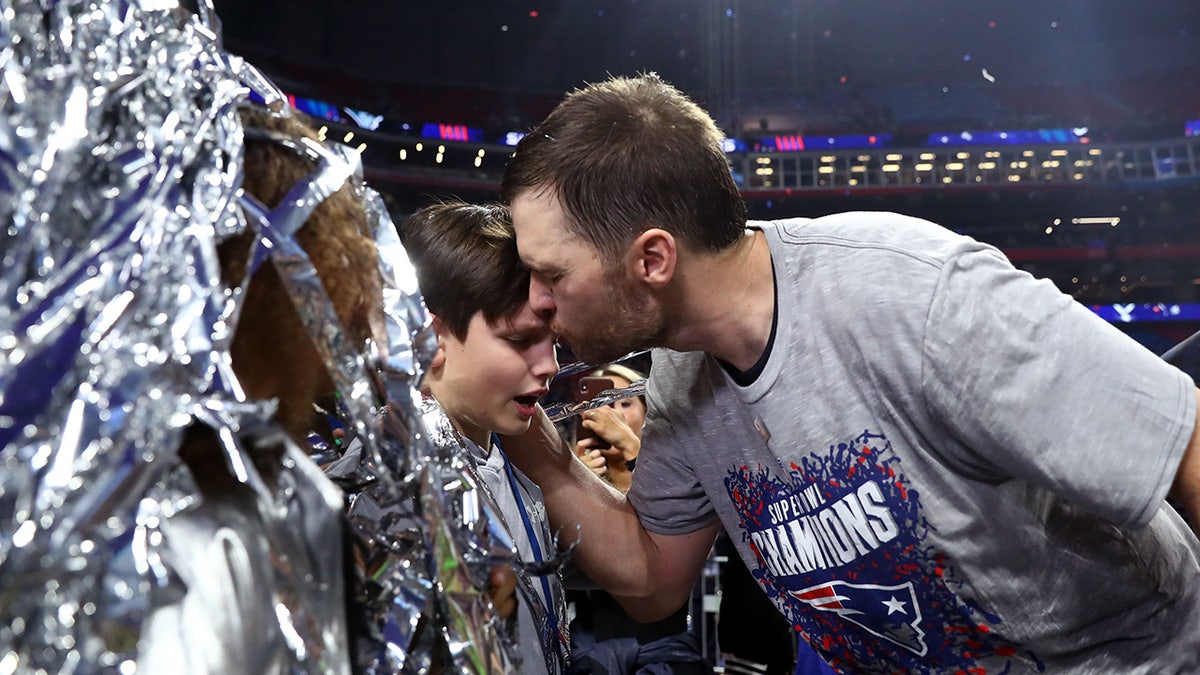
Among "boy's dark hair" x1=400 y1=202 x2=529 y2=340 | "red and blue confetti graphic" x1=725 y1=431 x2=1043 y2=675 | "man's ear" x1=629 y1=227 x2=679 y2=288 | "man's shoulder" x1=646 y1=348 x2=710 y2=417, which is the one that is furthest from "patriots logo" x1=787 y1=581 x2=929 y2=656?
"boy's dark hair" x1=400 y1=202 x2=529 y2=340

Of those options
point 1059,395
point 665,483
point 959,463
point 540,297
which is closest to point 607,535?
point 665,483

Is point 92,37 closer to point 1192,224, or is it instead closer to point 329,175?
point 329,175

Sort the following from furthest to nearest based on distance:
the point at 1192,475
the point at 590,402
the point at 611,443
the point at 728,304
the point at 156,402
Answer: the point at 611,443 → the point at 590,402 → the point at 728,304 → the point at 1192,475 → the point at 156,402

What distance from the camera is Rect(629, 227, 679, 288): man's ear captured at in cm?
116

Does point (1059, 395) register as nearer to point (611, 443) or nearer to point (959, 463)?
point (959, 463)

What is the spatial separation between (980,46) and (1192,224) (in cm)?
376

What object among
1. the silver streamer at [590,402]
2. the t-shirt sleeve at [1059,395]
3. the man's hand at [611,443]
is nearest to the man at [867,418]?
the t-shirt sleeve at [1059,395]

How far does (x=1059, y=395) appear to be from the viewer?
938mm

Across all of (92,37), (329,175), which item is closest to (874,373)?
(329,175)

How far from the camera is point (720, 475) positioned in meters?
1.23

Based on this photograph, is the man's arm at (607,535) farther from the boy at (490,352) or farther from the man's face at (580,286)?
the man's face at (580,286)

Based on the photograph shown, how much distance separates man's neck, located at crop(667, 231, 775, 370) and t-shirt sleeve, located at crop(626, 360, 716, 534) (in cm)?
15

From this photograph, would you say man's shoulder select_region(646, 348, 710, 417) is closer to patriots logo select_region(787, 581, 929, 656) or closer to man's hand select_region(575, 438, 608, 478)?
patriots logo select_region(787, 581, 929, 656)

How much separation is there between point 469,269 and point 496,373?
0.48 ft
